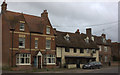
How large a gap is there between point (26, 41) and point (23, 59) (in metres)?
3.42

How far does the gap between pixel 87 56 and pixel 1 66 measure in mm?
22572

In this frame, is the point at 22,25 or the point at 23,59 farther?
the point at 22,25

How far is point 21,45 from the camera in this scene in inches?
1359

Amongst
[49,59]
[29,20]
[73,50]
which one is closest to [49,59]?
[49,59]

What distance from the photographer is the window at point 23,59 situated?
110 ft

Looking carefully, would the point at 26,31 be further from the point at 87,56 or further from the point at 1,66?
the point at 87,56

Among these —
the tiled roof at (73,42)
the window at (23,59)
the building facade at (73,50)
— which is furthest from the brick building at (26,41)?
the tiled roof at (73,42)

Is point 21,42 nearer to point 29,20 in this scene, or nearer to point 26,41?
point 26,41

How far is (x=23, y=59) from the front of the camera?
112ft

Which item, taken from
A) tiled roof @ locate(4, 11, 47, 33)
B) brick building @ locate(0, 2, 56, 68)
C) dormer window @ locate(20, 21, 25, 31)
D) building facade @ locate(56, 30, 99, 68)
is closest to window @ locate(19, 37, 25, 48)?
brick building @ locate(0, 2, 56, 68)

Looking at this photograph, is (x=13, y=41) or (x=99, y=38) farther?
(x=99, y=38)

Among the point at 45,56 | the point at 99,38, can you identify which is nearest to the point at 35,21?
the point at 45,56

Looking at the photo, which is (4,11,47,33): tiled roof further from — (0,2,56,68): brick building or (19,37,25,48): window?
(19,37,25,48): window

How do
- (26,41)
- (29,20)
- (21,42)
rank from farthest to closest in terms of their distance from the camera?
(29,20) < (26,41) < (21,42)
